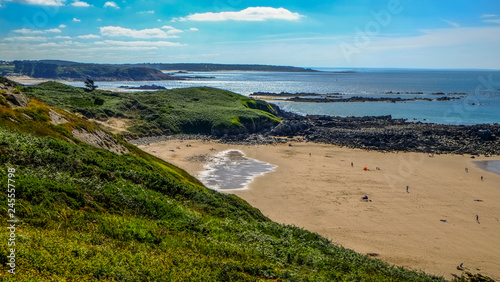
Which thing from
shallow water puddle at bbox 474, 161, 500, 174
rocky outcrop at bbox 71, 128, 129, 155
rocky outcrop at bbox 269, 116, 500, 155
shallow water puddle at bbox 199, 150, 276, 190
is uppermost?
rocky outcrop at bbox 71, 128, 129, 155

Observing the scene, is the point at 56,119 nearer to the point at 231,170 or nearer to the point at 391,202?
the point at 231,170

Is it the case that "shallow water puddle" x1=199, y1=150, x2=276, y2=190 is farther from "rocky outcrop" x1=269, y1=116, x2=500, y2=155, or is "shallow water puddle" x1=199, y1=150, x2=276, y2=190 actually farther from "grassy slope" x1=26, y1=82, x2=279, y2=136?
"rocky outcrop" x1=269, y1=116, x2=500, y2=155

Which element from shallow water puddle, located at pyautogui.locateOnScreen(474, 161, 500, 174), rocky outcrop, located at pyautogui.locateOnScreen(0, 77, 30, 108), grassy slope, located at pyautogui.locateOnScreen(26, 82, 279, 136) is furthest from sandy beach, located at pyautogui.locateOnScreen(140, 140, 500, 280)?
rocky outcrop, located at pyautogui.locateOnScreen(0, 77, 30, 108)

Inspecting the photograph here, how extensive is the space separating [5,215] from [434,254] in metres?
22.8

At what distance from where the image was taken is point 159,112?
6975cm

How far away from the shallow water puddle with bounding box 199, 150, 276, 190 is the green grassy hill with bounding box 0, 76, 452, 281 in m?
16.0

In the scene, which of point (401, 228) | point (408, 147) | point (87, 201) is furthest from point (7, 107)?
point (408, 147)

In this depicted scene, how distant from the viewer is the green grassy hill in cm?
852

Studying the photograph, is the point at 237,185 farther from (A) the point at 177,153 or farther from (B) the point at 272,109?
(B) the point at 272,109

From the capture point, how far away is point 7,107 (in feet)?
66.0

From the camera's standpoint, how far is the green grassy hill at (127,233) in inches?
335

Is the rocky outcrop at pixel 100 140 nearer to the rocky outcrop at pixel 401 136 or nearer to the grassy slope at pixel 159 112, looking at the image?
the grassy slope at pixel 159 112

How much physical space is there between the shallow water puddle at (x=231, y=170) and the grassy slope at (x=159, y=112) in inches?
725

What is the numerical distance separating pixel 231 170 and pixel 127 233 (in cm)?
2930
